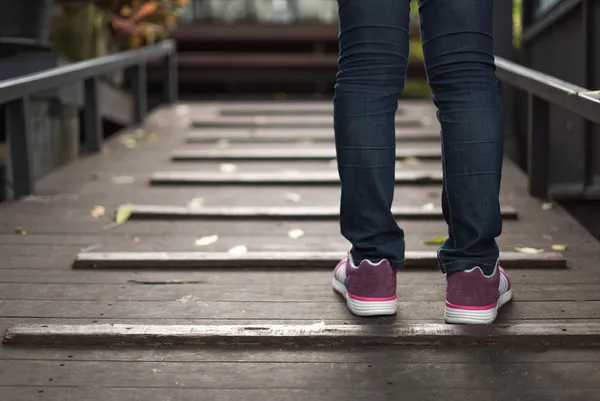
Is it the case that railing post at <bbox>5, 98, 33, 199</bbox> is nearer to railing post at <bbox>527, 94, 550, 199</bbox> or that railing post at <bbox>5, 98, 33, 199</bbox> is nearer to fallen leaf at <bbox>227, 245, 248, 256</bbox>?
fallen leaf at <bbox>227, 245, 248, 256</bbox>

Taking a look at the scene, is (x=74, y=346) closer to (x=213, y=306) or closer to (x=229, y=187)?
(x=213, y=306)

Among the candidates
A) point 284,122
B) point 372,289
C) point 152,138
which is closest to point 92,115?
point 152,138

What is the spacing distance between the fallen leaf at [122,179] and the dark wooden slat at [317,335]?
85.1 inches

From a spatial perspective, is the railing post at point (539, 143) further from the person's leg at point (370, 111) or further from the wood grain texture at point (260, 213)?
the person's leg at point (370, 111)

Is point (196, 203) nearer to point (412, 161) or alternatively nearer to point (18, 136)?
point (18, 136)

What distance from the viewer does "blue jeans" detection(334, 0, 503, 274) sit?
6.40ft

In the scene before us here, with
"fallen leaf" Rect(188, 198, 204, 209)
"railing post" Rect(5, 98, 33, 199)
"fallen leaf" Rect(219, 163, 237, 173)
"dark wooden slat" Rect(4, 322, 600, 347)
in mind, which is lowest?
"fallen leaf" Rect(219, 163, 237, 173)

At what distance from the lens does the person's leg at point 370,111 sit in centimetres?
196

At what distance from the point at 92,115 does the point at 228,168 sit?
2.85 ft

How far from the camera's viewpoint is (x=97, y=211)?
11.6ft

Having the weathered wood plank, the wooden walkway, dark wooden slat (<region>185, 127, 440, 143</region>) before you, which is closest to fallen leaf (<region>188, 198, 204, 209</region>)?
the wooden walkway

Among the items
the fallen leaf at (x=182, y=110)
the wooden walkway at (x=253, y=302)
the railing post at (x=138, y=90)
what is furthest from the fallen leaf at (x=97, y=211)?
the fallen leaf at (x=182, y=110)

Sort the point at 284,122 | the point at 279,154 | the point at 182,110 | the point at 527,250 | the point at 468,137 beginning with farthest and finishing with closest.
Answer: the point at 182,110
the point at 284,122
the point at 279,154
the point at 527,250
the point at 468,137

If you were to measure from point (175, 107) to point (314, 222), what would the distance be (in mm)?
3650
